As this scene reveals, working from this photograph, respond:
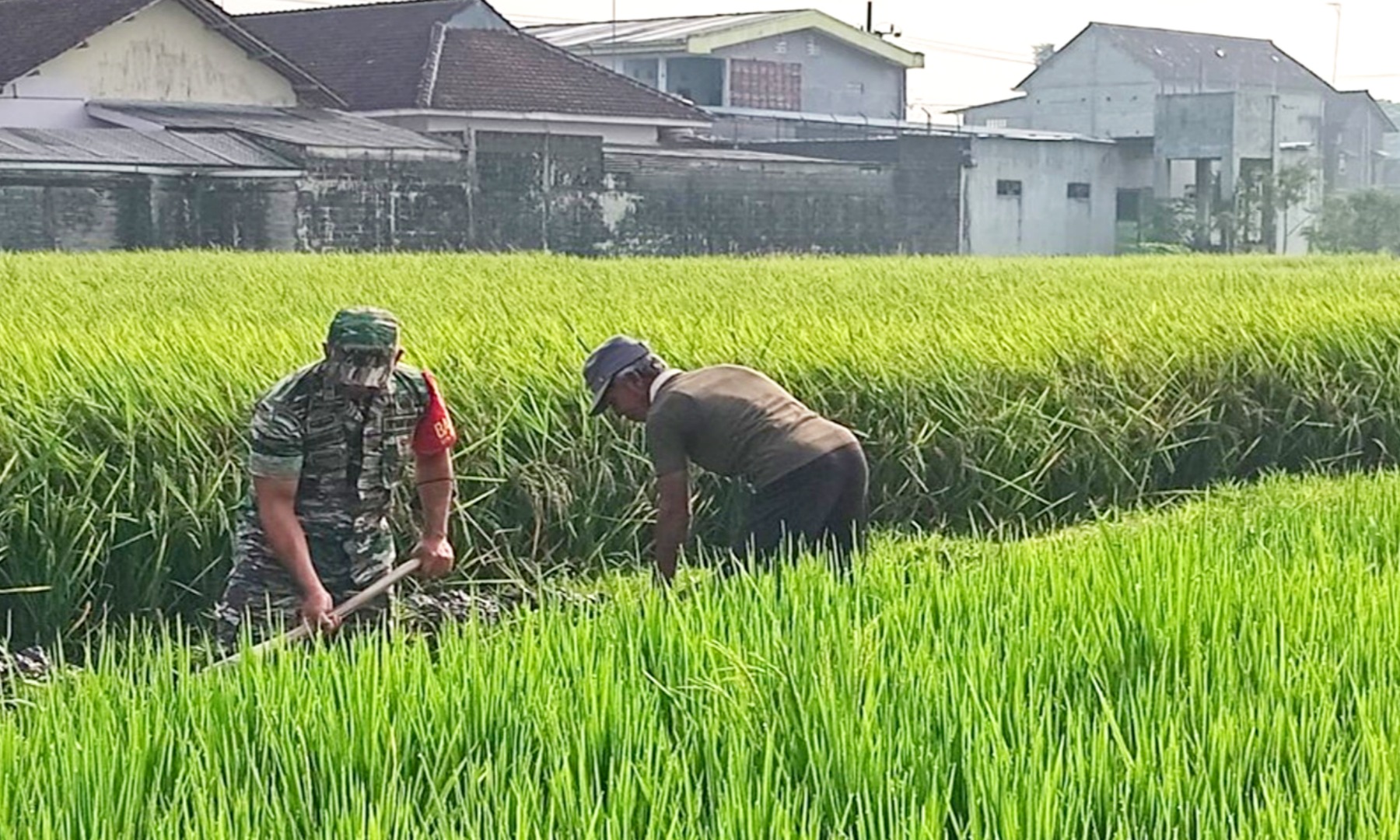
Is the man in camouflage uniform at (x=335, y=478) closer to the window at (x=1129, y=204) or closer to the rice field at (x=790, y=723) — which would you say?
the rice field at (x=790, y=723)

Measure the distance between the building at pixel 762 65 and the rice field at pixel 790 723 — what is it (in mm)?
32852

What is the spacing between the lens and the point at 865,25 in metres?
49.9

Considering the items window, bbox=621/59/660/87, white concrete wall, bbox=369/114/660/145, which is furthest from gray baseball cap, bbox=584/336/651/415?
window, bbox=621/59/660/87

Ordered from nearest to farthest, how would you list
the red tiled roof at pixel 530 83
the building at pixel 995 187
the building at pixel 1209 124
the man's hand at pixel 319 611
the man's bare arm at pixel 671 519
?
the man's hand at pixel 319 611 → the man's bare arm at pixel 671 519 → the red tiled roof at pixel 530 83 → the building at pixel 995 187 → the building at pixel 1209 124

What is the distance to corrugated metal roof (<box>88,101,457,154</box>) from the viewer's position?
2409 centimetres

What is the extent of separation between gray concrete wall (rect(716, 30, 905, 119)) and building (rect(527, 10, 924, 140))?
0.05 feet

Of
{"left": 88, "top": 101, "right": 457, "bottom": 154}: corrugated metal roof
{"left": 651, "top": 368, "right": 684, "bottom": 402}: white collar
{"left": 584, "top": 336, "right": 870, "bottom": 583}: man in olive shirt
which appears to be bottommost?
{"left": 584, "top": 336, "right": 870, "bottom": 583}: man in olive shirt

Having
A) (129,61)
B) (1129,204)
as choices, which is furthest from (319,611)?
(1129,204)

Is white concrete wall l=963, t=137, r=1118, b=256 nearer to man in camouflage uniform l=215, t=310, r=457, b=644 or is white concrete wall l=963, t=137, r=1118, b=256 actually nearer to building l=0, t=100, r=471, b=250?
building l=0, t=100, r=471, b=250

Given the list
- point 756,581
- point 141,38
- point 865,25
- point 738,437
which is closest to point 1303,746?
point 756,581

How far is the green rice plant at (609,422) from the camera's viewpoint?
657 centimetres

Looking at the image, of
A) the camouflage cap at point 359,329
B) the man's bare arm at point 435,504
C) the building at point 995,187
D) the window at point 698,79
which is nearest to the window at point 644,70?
the window at point 698,79

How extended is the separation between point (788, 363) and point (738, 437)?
9.82 feet

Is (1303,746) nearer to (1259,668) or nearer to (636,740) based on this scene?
(1259,668)
